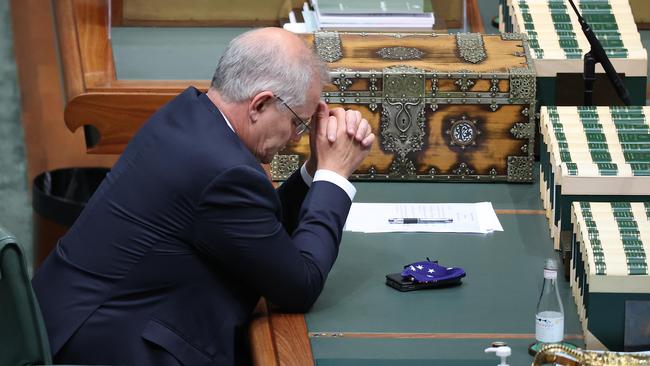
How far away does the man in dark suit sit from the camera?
2125 mm

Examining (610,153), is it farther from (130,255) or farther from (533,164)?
(130,255)

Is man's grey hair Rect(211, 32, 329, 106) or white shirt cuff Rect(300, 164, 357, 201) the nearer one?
man's grey hair Rect(211, 32, 329, 106)

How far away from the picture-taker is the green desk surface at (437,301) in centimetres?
204

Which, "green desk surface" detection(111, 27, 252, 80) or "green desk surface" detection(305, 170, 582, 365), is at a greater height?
"green desk surface" detection(111, 27, 252, 80)

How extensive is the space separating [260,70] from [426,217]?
2.62 ft

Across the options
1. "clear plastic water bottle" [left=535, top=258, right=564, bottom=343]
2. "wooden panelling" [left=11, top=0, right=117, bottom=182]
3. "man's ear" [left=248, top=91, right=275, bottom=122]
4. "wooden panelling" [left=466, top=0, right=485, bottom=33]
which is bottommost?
"wooden panelling" [left=11, top=0, right=117, bottom=182]

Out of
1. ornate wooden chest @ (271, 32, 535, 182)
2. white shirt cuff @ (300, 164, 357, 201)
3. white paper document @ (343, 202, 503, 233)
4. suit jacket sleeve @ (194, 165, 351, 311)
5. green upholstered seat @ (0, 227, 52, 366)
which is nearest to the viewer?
green upholstered seat @ (0, 227, 52, 366)

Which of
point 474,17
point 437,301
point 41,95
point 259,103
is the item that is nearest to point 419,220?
point 437,301

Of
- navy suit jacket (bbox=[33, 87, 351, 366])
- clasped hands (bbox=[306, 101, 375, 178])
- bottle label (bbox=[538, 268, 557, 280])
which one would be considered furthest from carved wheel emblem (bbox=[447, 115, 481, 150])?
bottle label (bbox=[538, 268, 557, 280])

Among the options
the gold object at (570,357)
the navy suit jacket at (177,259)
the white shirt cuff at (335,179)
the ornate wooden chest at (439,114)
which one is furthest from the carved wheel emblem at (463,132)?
the gold object at (570,357)

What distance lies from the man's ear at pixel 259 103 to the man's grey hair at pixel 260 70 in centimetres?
1

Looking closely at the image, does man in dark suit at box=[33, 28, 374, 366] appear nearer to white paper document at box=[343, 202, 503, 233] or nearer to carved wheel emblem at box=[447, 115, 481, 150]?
white paper document at box=[343, 202, 503, 233]

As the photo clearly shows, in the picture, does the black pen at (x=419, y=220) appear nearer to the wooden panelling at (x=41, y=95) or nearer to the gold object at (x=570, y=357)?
the gold object at (x=570, y=357)

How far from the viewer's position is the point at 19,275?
6.48ft
